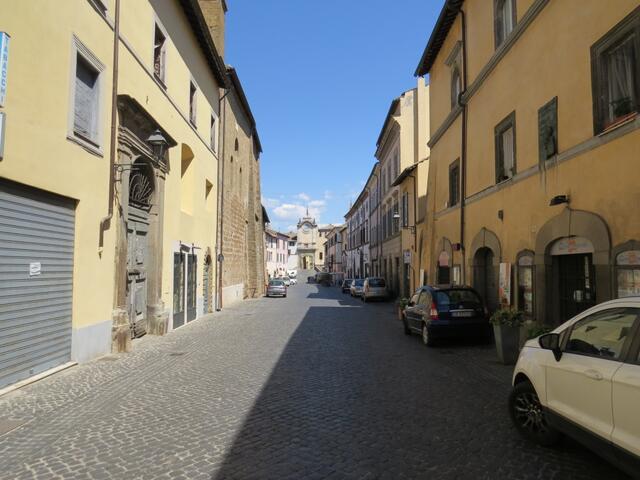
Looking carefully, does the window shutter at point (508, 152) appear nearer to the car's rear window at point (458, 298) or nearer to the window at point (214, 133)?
the car's rear window at point (458, 298)

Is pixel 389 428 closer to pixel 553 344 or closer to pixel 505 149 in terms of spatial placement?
pixel 553 344

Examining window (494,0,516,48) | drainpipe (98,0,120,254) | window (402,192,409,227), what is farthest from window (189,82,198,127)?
window (402,192,409,227)

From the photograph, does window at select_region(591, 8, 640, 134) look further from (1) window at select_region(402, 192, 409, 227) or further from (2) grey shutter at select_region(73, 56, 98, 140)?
(1) window at select_region(402, 192, 409, 227)

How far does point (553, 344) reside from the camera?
13.9 feet

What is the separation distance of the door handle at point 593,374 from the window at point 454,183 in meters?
12.5

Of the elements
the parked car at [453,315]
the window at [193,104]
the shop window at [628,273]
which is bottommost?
the parked car at [453,315]

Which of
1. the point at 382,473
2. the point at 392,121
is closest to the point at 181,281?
the point at 382,473

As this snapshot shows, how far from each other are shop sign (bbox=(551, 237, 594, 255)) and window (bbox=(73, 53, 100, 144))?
8.95 m

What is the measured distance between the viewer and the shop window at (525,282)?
10062 mm

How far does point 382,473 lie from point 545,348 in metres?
1.83

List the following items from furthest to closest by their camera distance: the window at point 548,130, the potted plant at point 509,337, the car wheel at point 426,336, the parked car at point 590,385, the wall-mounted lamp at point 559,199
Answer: the car wheel at point 426,336 → the window at point 548,130 → the potted plant at point 509,337 → the wall-mounted lamp at point 559,199 → the parked car at point 590,385

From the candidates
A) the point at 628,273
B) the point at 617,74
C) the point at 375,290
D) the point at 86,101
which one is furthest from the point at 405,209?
the point at 628,273

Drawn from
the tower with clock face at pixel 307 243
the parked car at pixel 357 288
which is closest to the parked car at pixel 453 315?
the parked car at pixel 357 288

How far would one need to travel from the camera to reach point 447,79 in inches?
672
